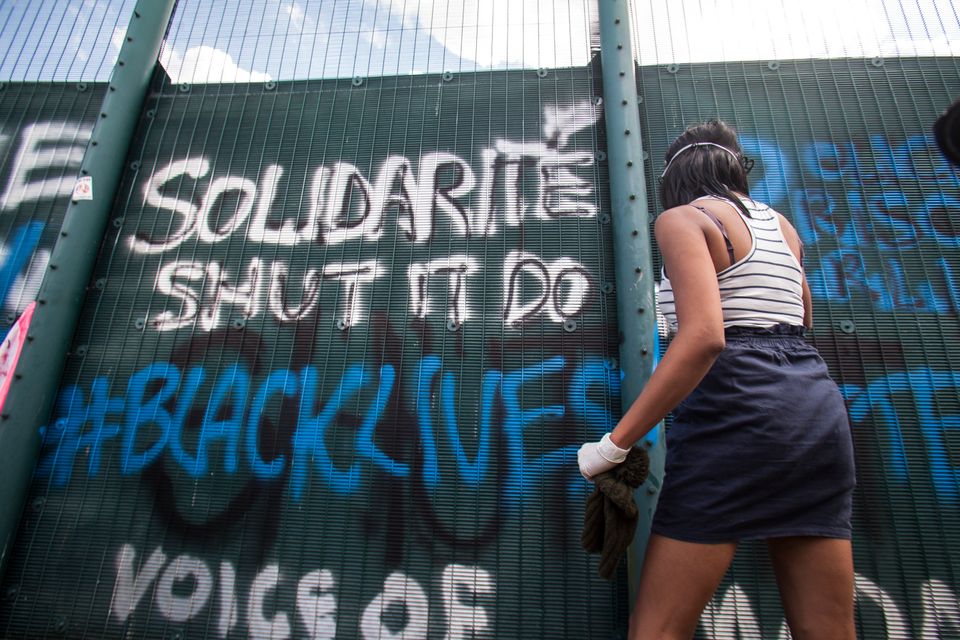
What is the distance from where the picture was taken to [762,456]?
1.08 m

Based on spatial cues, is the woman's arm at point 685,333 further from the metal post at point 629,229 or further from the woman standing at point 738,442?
the metal post at point 629,229

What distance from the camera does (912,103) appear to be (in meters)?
2.40

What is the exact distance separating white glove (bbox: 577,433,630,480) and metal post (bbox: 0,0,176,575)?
2.43 meters

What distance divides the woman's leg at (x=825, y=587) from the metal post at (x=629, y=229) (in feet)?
2.60

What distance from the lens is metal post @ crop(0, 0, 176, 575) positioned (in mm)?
2143

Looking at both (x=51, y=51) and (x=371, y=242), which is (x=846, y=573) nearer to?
(x=371, y=242)

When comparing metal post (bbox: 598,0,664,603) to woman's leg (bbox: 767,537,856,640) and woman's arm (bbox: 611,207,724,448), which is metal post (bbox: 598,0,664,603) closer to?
woman's leg (bbox: 767,537,856,640)

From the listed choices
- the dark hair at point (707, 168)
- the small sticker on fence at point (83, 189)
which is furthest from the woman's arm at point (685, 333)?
the small sticker on fence at point (83, 189)

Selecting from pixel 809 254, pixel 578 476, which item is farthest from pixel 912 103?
pixel 578 476

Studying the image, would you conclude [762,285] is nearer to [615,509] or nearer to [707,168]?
[707,168]

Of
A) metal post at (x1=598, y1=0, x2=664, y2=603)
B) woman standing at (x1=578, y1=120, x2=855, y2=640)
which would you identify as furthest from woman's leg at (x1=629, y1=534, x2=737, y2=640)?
metal post at (x1=598, y1=0, x2=664, y2=603)

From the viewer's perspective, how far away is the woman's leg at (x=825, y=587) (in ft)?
3.58

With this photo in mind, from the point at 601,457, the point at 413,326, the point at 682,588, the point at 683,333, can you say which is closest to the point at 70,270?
the point at 413,326

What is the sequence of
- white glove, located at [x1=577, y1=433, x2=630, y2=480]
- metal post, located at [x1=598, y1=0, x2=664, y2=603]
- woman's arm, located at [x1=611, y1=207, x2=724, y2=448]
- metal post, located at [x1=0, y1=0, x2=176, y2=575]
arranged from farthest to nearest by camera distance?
metal post, located at [x1=0, y1=0, x2=176, y2=575] < metal post, located at [x1=598, y1=0, x2=664, y2=603] < white glove, located at [x1=577, y1=433, x2=630, y2=480] < woman's arm, located at [x1=611, y1=207, x2=724, y2=448]
